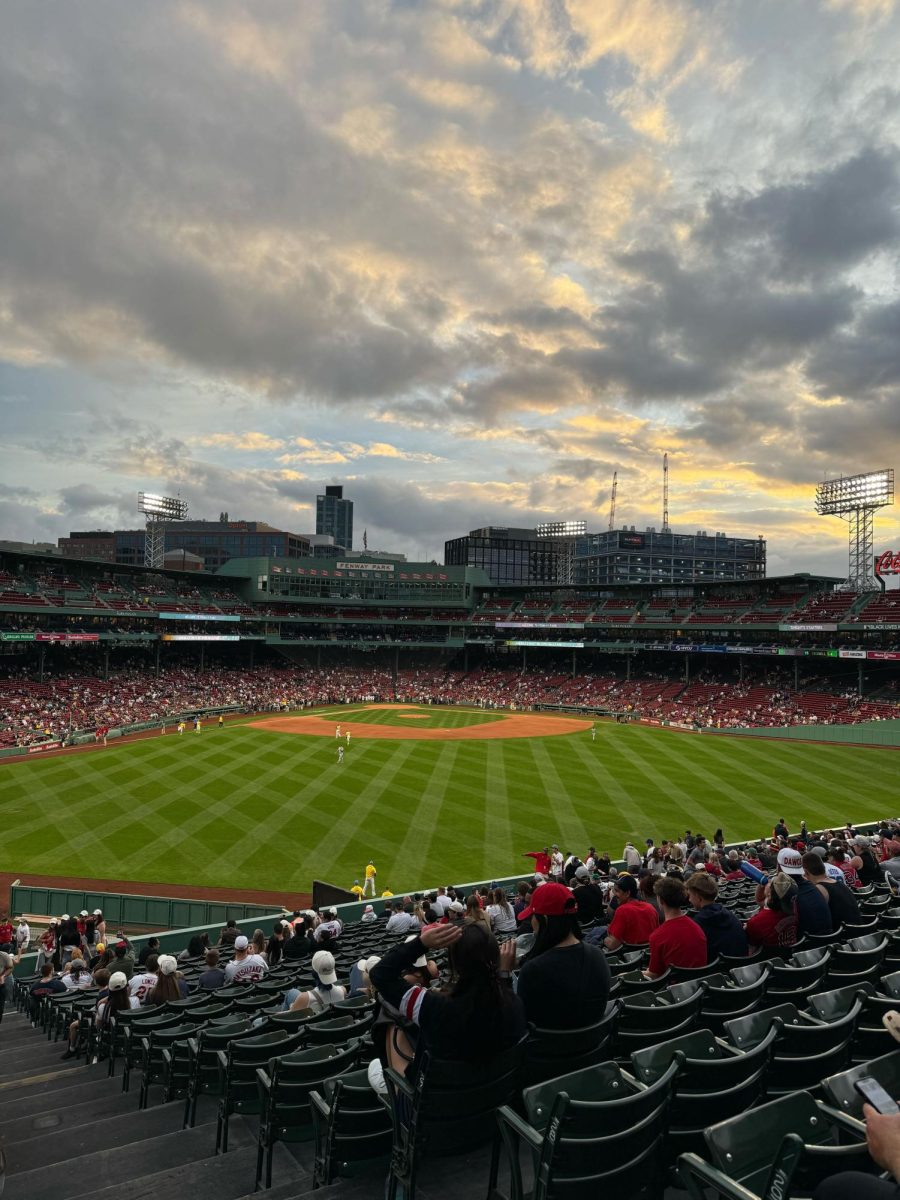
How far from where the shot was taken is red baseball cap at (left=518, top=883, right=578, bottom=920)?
4.83 m

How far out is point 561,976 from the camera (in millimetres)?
4656

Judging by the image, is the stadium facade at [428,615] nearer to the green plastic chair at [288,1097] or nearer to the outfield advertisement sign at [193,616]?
the outfield advertisement sign at [193,616]

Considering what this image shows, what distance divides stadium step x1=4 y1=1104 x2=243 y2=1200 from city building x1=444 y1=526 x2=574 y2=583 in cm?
18255

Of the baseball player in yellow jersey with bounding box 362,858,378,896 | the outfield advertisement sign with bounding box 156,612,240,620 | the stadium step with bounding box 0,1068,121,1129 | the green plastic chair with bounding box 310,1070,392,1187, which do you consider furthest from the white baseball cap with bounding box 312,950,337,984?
the outfield advertisement sign with bounding box 156,612,240,620

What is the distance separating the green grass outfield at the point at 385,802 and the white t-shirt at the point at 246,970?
12.4 m

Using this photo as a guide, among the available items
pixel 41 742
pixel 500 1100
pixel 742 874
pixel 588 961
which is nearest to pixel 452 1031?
pixel 500 1100

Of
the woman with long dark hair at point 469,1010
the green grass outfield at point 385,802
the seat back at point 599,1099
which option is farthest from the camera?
the green grass outfield at point 385,802

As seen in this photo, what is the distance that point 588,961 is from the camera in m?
4.76

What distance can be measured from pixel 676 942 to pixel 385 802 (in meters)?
27.9

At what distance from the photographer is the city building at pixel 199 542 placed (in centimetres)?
17062

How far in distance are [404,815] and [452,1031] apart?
1111 inches

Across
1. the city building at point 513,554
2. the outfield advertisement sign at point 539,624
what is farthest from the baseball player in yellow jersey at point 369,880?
the city building at point 513,554

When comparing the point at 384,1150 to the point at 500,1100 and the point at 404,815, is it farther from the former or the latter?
the point at 404,815

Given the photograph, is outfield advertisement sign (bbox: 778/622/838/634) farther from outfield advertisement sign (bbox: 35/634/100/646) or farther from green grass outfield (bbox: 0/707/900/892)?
outfield advertisement sign (bbox: 35/634/100/646)
